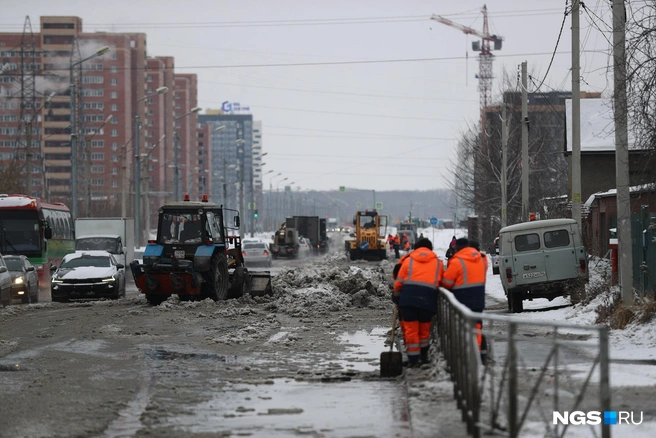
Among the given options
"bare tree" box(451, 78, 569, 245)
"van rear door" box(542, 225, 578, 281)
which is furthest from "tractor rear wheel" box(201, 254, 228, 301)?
"bare tree" box(451, 78, 569, 245)

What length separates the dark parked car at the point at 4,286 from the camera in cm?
2758

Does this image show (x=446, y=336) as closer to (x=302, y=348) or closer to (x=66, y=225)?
(x=302, y=348)

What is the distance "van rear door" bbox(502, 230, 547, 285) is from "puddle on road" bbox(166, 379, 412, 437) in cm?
1339

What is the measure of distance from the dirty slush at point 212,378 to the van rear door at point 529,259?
3.54 meters

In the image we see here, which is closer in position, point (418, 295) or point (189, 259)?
point (418, 295)

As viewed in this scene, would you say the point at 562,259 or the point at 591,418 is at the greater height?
the point at 562,259

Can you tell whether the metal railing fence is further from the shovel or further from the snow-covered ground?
the shovel

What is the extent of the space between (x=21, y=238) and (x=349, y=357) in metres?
23.7

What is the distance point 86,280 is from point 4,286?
11.1 ft

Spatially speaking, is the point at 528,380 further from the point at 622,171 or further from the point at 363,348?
the point at 622,171

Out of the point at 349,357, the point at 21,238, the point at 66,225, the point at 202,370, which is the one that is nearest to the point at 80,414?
the point at 202,370

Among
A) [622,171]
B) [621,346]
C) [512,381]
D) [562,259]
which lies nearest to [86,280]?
[562,259]

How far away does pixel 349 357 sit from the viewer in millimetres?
15586

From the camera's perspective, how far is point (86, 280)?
30953 mm
